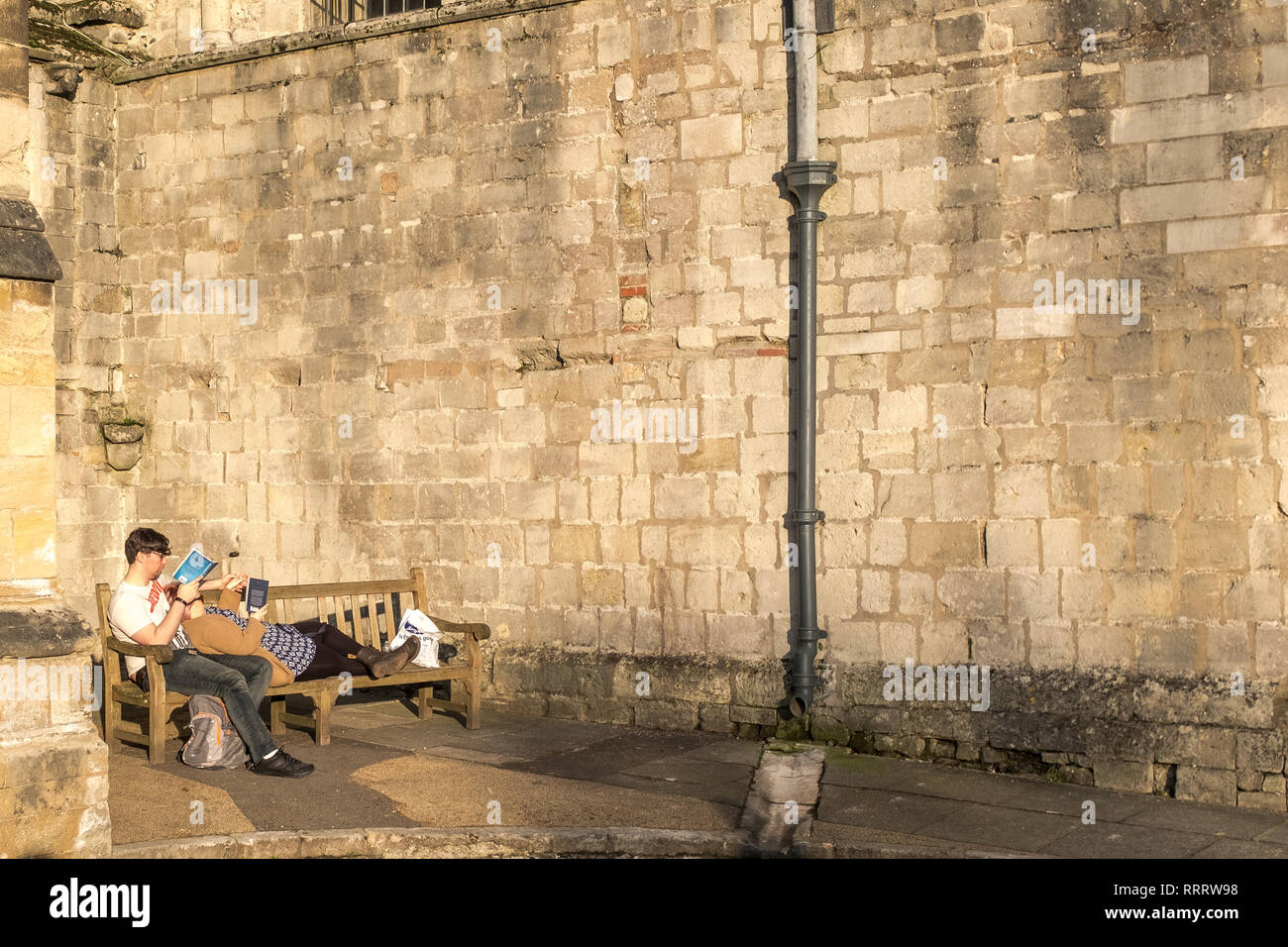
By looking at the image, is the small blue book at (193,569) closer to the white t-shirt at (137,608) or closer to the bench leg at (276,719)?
the white t-shirt at (137,608)

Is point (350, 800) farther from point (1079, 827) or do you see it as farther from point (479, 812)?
point (1079, 827)

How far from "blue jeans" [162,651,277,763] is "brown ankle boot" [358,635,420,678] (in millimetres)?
721

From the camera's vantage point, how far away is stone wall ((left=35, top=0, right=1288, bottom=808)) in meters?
7.30

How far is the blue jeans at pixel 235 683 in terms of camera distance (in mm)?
7250

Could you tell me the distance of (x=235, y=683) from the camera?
→ 733 centimetres

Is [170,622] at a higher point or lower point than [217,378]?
lower

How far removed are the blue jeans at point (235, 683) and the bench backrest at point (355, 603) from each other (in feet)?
1.97

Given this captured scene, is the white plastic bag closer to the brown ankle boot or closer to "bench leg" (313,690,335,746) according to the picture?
the brown ankle boot

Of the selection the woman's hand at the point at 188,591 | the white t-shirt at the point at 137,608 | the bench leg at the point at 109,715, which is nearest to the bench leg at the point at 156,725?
the white t-shirt at the point at 137,608

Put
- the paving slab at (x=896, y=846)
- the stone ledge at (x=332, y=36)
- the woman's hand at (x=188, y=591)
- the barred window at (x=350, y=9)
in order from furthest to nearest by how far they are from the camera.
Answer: the barred window at (x=350, y=9) → the stone ledge at (x=332, y=36) → the woman's hand at (x=188, y=591) → the paving slab at (x=896, y=846)

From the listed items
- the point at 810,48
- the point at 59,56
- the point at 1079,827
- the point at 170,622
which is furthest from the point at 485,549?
the point at 59,56

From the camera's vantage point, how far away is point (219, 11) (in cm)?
1099

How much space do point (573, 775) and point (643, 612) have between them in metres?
1.69

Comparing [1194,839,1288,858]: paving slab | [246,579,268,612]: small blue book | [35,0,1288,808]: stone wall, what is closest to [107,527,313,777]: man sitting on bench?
[246,579,268,612]: small blue book
